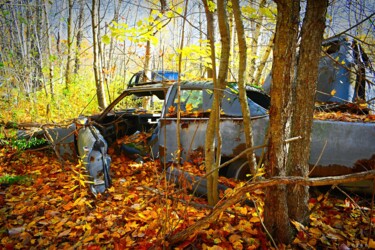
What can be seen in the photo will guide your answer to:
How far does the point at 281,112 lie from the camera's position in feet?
5.48

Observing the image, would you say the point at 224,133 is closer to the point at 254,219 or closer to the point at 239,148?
the point at 239,148

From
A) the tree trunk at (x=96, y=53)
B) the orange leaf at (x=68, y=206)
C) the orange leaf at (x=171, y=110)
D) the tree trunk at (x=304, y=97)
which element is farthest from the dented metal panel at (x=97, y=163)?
the tree trunk at (x=96, y=53)

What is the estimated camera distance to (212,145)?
2340 mm

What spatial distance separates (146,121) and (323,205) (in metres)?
3.43

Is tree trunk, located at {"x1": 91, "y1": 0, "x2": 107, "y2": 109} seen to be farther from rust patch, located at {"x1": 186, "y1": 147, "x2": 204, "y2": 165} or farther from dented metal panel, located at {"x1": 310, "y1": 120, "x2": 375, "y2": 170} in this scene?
dented metal panel, located at {"x1": 310, "y1": 120, "x2": 375, "y2": 170}

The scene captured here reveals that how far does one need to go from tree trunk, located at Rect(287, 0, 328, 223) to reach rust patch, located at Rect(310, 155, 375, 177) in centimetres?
73

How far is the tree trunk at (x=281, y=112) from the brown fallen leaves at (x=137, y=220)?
5.6 inches

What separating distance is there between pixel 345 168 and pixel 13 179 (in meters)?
4.18

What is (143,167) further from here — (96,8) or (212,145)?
(96,8)

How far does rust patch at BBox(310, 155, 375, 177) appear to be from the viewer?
7.39ft

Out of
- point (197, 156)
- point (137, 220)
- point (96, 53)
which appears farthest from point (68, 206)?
point (96, 53)

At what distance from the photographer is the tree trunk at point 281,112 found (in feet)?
5.12

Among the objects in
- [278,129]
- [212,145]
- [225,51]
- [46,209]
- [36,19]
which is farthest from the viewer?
[36,19]

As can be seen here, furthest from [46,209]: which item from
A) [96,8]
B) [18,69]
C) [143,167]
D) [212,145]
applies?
[18,69]
